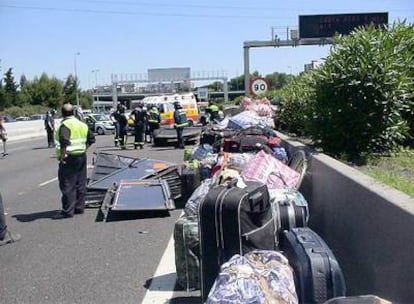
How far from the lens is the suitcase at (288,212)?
5.52 meters

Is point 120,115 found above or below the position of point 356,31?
A: below

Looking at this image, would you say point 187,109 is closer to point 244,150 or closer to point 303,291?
point 244,150

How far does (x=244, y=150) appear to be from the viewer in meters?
9.95

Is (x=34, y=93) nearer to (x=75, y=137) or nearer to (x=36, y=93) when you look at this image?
(x=36, y=93)

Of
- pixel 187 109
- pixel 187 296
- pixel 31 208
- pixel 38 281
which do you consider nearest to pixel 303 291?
pixel 187 296

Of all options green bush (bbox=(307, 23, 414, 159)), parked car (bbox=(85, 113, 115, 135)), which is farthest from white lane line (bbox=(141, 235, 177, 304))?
parked car (bbox=(85, 113, 115, 135))

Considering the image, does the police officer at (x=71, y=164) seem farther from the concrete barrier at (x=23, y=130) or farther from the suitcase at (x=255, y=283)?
the concrete barrier at (x=23, y=130)

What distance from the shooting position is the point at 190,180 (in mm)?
9898

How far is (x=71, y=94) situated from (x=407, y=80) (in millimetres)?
114523

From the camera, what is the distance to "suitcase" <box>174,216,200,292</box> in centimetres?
549

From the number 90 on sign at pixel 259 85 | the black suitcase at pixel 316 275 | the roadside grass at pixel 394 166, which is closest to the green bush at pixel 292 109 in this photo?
the number 90 on sign at pixel 259 85

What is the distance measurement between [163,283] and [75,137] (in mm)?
4596

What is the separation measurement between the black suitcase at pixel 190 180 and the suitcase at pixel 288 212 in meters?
3.91

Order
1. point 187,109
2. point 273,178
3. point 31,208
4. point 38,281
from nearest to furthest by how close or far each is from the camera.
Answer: point 38,281 → point 273,178 → point 31,208 → point 187,109
